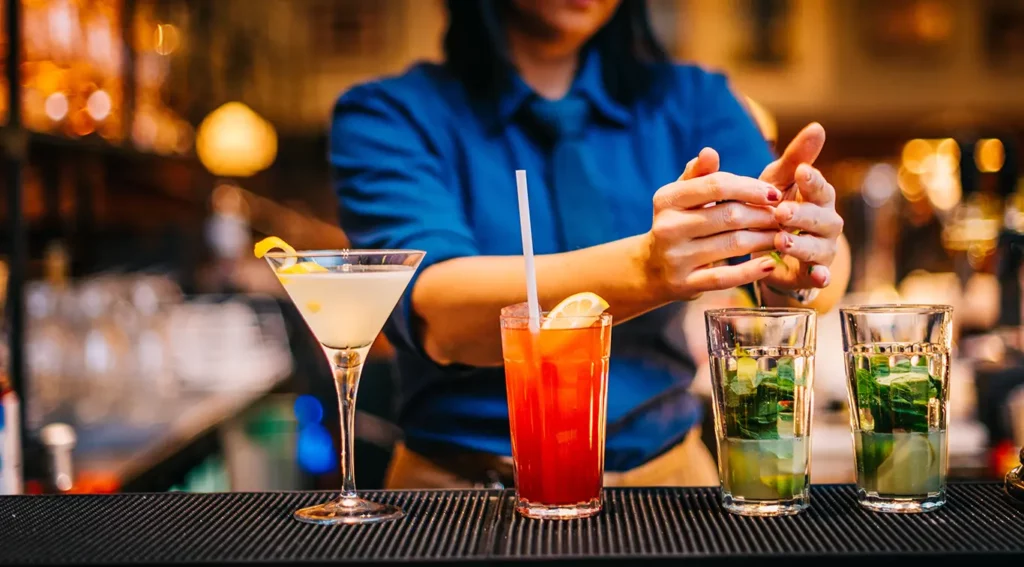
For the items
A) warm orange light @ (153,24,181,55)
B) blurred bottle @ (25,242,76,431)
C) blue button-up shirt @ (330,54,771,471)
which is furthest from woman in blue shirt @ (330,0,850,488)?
warm orange light @ (153,24,181,55)

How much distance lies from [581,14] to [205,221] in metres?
5.01

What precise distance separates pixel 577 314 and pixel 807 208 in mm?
333

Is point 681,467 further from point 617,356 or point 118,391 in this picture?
point 118,391

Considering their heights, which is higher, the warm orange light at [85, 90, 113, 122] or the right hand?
the warm orange light at [85, 90, 113, 122]

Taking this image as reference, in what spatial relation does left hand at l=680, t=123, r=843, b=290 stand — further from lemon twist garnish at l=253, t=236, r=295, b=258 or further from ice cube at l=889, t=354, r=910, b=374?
lemon twist garnish at l=253, t=236, r=295, b=258

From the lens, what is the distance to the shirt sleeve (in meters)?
1.60

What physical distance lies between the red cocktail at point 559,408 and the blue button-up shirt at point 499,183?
45 cm

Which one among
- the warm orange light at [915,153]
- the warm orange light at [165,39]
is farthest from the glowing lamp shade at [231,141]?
the warm orange light at [915,153]

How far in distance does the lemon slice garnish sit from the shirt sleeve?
1.30 feet

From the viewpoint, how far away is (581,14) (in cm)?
171

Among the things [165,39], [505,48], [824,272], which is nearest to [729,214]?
[824,272]

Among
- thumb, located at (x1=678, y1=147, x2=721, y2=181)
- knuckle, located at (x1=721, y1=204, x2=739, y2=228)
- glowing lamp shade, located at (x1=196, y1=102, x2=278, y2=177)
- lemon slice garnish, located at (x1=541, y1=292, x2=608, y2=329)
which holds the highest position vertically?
glowing lamp shade, located at (x1=196, y1=102, x2=278, y2=177)

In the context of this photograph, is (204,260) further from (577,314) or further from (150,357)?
(577,314)

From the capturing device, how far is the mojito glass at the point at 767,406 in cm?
119
